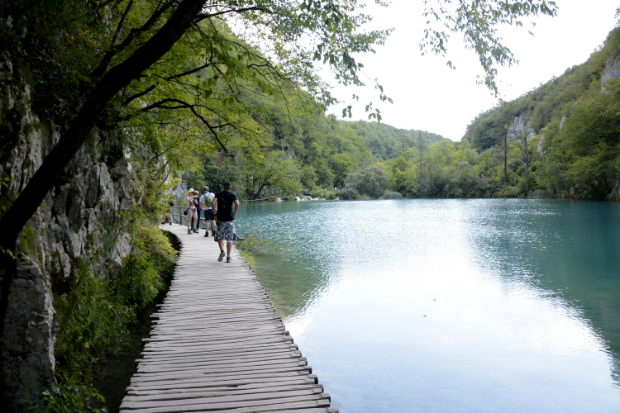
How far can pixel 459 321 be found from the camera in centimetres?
791

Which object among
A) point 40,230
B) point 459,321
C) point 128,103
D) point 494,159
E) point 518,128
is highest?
point 518,128

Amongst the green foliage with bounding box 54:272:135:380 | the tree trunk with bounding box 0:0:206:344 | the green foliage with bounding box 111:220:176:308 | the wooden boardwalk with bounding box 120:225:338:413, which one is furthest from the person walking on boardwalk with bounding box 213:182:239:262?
the tree trunk with bounding box 0:0:206:344

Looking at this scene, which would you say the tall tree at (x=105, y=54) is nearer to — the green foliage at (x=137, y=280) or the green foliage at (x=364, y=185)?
the green foliage at (x=137, y=280)

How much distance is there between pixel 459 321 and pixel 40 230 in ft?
24.5

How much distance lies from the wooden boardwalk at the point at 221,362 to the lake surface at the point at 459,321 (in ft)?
4.76

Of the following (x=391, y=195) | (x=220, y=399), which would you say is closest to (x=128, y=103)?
(x=220, y=399)

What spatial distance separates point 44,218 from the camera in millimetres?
3959

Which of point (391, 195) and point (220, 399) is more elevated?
point (391, 195)

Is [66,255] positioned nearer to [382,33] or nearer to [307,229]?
[382,33]

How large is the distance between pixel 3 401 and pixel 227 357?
6.41 ft

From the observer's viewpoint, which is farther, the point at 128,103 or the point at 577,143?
the point at 577,143

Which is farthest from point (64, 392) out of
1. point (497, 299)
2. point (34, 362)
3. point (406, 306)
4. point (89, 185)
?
point (497, 299)

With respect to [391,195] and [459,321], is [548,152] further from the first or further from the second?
[459,321]

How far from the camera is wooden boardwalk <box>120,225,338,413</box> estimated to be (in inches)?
132
